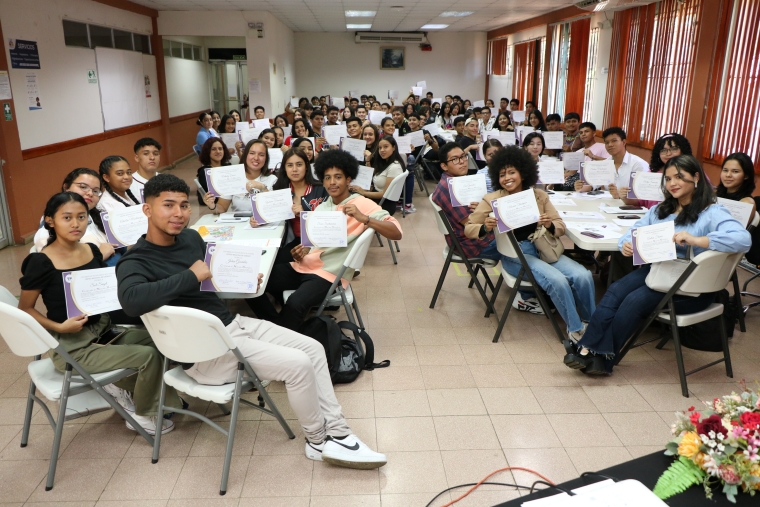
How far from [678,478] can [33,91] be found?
7194mm

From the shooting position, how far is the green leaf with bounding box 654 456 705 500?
4.67 ft

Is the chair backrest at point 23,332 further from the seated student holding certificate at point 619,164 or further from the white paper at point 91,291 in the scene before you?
the seated student holding certificate at point 619,164

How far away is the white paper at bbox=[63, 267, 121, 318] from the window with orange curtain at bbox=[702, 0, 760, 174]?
607cm

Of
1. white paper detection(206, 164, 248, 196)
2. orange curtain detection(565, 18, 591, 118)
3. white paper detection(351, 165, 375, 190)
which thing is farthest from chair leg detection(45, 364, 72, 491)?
orange curtain detection(565, 18, 591, 118)

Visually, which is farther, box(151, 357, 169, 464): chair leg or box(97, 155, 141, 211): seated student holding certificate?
box(97, 155, 141, 211): seated student holding certificate

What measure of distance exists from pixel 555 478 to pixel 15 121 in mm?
6211

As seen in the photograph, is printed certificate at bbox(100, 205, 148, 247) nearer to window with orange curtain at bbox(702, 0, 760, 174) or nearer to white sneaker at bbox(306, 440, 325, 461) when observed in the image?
white sneaker at bbox(306, 440, 325, 461)

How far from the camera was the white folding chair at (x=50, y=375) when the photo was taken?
2105mm

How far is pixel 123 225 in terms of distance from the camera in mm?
3238

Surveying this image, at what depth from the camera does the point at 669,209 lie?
10.7 feet

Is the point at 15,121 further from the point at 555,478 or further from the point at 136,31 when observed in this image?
the point at 555,478

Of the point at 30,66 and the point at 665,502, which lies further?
the point at 30,66

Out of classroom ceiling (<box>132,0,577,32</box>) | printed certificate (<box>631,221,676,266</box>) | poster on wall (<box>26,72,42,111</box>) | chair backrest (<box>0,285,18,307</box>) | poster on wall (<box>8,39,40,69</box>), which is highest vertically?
classroom ceiling (<box>132,0,577,32</box>)

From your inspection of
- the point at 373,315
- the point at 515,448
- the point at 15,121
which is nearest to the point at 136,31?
the point at 15,121
